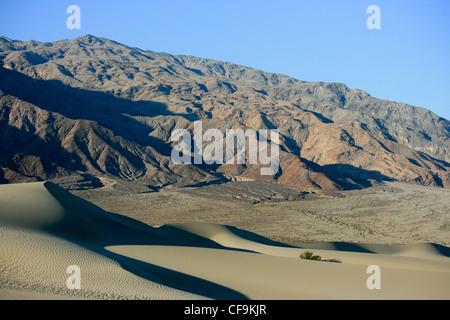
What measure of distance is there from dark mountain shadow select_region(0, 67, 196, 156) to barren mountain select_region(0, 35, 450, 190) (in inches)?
14.7

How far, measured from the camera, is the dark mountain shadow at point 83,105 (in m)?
124

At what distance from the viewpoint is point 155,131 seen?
432ft

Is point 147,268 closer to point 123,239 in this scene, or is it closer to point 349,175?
point 123,239

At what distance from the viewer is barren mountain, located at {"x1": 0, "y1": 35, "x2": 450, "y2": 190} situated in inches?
3863

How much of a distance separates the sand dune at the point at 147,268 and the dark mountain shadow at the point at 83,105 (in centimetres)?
8896

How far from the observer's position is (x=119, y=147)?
10638cm

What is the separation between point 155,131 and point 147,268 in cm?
11492

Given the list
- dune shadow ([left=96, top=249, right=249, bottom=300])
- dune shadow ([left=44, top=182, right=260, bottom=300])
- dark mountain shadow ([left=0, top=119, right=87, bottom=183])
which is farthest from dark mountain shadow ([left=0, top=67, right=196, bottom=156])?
dune shadow ([left=96, top=249, right=249, bottom=300])

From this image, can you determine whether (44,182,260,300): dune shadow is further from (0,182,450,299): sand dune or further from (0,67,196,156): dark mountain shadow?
(0,67,196,156): dark mountain shadow

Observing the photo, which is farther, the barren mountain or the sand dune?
the barren mountain

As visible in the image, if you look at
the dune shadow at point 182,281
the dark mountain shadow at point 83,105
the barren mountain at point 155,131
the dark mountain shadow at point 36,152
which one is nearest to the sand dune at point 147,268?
the dune shadow at point 182,281

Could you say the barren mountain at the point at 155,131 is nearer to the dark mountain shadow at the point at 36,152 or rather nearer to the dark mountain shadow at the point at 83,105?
the dark mountain shadow at the point at 36,152
